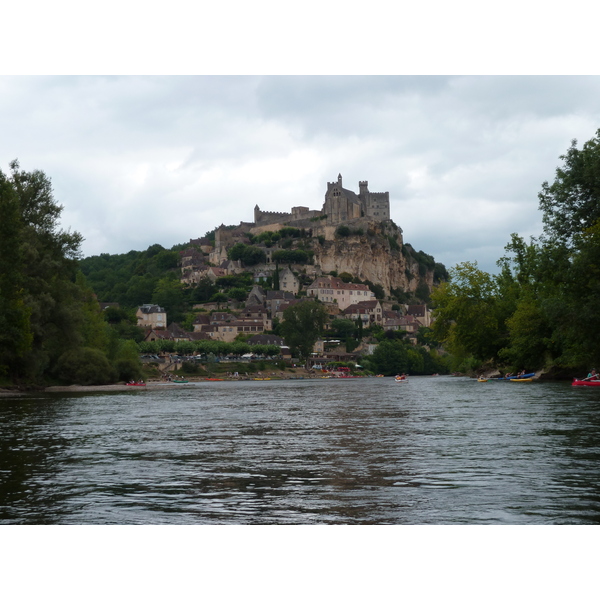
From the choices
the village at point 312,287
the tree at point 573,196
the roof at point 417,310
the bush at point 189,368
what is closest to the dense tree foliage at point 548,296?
the tree at point 573,196

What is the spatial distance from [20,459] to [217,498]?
23.0 feet

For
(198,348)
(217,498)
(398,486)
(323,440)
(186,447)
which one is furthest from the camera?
(198,348)

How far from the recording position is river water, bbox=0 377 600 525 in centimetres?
1109

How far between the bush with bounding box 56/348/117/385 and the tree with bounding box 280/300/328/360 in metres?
75.8

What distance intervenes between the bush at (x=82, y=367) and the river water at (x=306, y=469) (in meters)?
28.3

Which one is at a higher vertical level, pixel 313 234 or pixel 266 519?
pixel 313 234

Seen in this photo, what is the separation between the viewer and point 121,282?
186 meters

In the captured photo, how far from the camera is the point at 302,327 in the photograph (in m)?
135

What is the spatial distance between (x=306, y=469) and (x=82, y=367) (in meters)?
45.4

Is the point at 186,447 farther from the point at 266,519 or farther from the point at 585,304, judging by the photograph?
the point at 585,304

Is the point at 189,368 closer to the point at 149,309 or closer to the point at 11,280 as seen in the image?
the point at 149,309

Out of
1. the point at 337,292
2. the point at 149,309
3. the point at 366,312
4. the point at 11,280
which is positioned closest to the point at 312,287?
the point at 337,292

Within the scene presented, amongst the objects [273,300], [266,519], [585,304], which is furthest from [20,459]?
[273,300]

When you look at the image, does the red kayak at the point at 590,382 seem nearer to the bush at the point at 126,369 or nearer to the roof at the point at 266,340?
the bush at the point at 126,369
